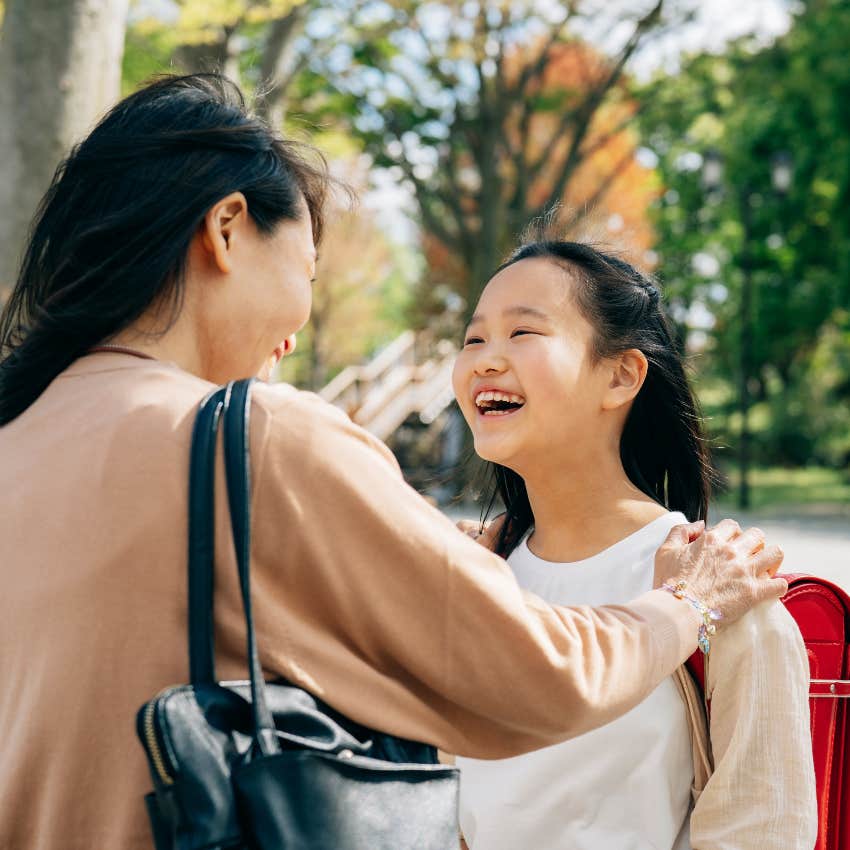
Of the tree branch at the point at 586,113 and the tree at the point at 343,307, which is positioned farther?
the tree at the point at 343,307

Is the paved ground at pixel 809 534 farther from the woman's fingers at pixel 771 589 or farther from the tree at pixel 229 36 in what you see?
the woman's fingers at pixel 771 589

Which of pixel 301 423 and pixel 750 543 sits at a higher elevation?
pixel 301 423

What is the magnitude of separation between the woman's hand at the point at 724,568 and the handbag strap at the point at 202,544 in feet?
2.88

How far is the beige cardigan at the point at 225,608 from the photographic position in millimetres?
1487

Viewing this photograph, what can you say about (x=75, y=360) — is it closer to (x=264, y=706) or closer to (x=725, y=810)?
(x=264, y=706)

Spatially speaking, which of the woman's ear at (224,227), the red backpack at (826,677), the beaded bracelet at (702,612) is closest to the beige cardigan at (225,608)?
the woman's ear at (224,227)

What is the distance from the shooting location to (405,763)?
1.52 m

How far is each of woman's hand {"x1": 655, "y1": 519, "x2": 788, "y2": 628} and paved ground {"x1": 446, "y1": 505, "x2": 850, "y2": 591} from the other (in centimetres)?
816

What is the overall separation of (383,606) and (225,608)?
0.21 m

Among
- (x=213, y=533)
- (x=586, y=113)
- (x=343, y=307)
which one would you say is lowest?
(x=343, y=307)

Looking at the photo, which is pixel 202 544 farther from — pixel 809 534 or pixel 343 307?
pixel 343 307

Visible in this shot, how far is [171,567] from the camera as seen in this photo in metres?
1.48

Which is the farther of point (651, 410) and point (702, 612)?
point (651, 410)

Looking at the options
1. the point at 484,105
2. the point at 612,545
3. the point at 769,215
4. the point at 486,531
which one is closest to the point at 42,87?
the point at 486,531
